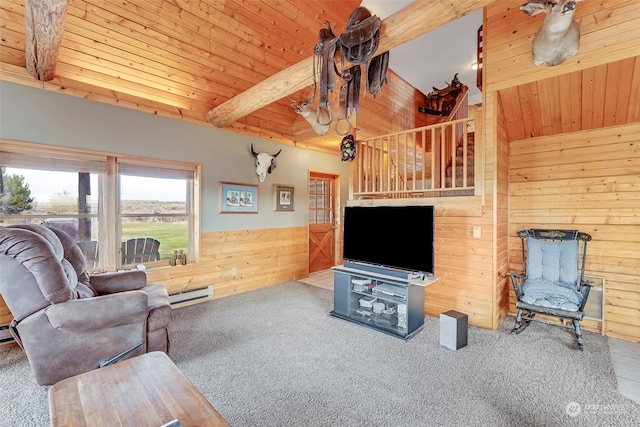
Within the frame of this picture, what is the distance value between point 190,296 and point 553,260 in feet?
14.9

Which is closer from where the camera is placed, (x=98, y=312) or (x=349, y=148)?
(x=98, y=312)

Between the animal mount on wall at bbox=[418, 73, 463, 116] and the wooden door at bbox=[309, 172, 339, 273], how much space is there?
2.73m

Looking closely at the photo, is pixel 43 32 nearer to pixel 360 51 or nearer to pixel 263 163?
pixel 360 51

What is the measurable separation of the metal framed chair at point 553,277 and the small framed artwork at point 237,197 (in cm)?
371

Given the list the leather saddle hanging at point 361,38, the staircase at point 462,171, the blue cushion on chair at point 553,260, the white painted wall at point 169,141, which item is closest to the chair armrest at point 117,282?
the white painted wall at point 169,141

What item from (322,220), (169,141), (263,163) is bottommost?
(322,220)

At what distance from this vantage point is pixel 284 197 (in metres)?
5.16

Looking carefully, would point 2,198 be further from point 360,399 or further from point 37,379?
point 360,399

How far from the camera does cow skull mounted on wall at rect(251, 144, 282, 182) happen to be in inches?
183

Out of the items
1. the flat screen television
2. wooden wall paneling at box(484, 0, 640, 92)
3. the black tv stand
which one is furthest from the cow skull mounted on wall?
wooden wall paneling at box(484, 0, 640, 92)

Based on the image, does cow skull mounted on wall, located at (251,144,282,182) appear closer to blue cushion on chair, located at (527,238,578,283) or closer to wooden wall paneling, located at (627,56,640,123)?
blue cushion on chair, located at (527,238,578,283)

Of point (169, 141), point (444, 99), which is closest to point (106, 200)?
point (169, 141)

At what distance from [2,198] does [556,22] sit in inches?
205

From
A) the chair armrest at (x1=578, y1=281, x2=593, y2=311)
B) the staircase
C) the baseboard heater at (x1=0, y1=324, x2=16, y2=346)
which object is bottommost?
the baseboard heater at (x1=0, y1=324, x2=16, y2=346)
